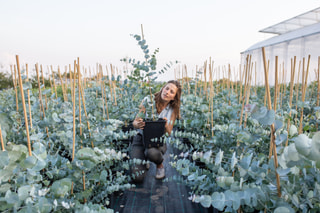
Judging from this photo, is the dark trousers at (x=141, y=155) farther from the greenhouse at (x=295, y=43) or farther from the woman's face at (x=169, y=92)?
the greenhouse at (x=295, y=43)

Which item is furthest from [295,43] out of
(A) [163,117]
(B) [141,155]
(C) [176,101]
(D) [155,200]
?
(D) [155,200]

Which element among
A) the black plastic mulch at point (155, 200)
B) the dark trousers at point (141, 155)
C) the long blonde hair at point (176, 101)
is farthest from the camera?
the long blonde hair at point (176, 101)

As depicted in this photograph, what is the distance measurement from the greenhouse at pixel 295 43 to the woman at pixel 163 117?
17.5 ft

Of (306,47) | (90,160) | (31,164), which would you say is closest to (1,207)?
(31,164)

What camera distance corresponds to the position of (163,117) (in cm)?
213

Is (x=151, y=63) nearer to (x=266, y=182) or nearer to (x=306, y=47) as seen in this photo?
(x=266, y=182)

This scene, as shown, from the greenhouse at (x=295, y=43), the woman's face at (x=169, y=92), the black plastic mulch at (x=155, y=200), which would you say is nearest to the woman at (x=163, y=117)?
the woman's face at (x=169, y=92)

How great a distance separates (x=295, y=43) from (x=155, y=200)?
9.72m

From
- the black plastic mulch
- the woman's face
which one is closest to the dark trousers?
the black plastic mulch

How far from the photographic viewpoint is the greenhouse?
8.04 meters

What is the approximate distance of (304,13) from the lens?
10062mm

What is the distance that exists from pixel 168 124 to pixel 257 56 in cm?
1096

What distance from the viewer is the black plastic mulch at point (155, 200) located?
5.25ft

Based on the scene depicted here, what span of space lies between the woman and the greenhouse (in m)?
5.34
